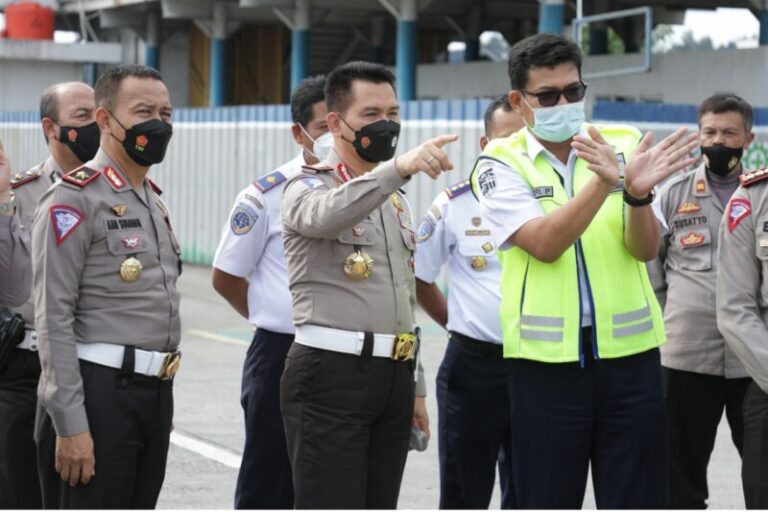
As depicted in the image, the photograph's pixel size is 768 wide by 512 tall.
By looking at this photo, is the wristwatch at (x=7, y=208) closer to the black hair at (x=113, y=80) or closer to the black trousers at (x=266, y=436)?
the black hair at (x=113, y=80)

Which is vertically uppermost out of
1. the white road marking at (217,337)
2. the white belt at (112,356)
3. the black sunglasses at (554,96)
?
the black sunglasses at (554,96)

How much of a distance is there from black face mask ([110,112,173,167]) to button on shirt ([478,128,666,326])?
1.09 m

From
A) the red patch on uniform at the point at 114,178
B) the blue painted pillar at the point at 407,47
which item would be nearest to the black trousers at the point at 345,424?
the red patch on uniform at the point at 114,178

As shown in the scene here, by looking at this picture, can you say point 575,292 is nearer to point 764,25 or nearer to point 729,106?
point 729,106

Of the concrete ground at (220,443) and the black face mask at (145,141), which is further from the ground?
the black face mask at (145,141)

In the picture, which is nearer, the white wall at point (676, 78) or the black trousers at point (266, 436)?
the black trousers at point (266, 436)

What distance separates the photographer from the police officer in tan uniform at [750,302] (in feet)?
16.2

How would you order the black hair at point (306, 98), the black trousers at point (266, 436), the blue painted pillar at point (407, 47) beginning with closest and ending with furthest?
the black trousers at point (266, 436) < the black hair at point (306, 98) < the blue painted pillar at point (407, 47)

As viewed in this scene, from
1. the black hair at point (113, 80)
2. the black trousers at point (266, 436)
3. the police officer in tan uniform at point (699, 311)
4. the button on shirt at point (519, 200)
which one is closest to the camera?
the button on shirt at point (519, 200)

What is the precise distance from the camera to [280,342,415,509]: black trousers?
181 inches

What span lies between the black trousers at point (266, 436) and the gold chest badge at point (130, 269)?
152cm

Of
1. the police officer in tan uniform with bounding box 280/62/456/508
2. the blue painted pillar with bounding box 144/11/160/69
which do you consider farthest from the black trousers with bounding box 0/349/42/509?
the blue painted pillar with bounding box 144/11/160/69

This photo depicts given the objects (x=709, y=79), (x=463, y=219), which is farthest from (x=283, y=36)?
(x=463, y=219)

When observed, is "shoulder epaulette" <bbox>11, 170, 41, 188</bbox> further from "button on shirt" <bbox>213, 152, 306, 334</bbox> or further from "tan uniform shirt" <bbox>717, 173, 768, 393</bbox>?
"tan uniform shirt" <bbox>717, 173, 768, 393</bbox>
